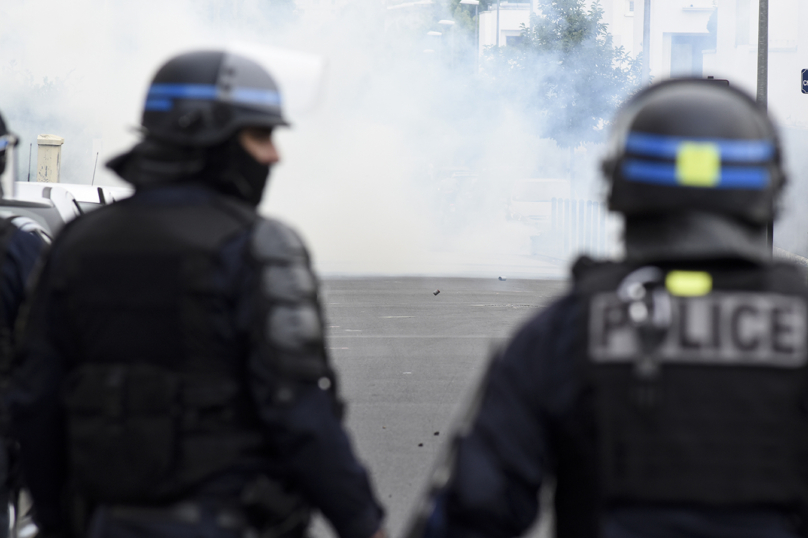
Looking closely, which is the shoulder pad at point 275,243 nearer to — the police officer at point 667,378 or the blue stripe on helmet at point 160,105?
the blue stripe on helmet at point 160,105

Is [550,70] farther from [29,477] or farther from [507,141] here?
[29,477]

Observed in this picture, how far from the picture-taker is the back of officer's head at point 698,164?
1.80m

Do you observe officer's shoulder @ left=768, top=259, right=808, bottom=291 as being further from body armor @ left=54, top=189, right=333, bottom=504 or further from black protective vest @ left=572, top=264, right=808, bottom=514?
body armor @ left=54, top=189, right=333, bottom=504

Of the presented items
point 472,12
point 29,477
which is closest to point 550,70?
point 472,12

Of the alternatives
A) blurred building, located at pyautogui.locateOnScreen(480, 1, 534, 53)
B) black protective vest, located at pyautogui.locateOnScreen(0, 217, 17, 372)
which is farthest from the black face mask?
blurred building, located at pyautogui.locateOnScreen(480, 1, 534, 53)

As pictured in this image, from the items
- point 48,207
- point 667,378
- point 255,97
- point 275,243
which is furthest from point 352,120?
point 667,378

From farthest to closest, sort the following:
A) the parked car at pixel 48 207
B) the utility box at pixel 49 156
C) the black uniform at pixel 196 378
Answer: the utility box at pixel 49 156 → the parked car at pixel 48 207 → the black uniform at pixel 196 378

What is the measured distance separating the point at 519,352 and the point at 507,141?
1433 inches

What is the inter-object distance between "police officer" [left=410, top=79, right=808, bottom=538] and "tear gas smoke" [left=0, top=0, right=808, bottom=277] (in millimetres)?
24796

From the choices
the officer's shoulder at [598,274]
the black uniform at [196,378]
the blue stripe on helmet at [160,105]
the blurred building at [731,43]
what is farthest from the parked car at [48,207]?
the blurred building at [731,43]

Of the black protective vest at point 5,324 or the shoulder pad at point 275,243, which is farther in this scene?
the black protective vest at point 5,324

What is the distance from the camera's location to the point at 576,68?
104 feet

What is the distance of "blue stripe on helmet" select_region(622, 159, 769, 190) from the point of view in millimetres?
1799

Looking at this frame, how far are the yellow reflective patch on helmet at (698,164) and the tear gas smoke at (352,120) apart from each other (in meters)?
24.8
